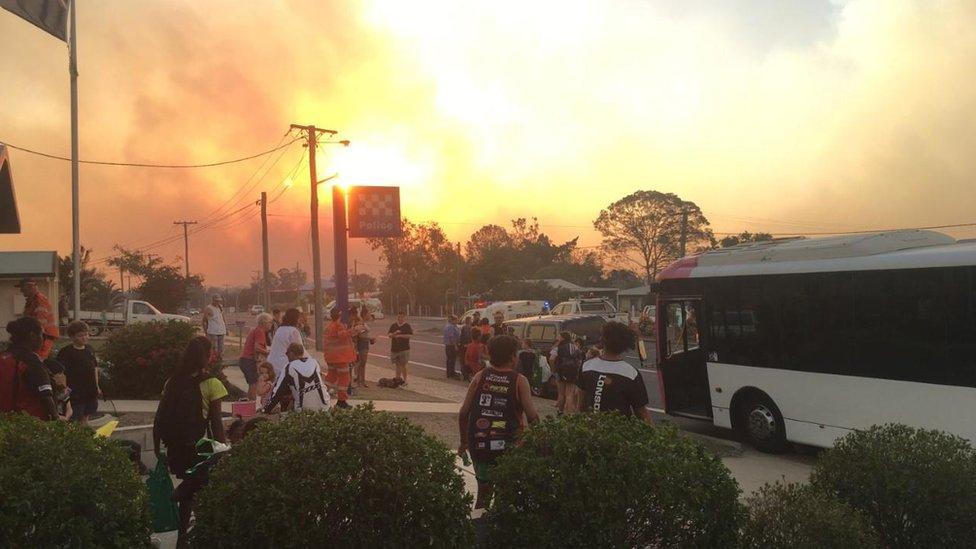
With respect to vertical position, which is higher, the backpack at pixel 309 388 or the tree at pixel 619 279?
the tree at pixel 619 279

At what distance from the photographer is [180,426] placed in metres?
5.08

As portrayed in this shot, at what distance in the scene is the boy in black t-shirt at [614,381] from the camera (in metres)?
5.43

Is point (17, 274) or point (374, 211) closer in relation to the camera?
point (374, 211)

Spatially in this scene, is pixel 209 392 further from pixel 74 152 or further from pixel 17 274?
Result: pixel 17 274

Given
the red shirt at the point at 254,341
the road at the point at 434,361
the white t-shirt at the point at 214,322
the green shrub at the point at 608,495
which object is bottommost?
the road at the point at 434,361

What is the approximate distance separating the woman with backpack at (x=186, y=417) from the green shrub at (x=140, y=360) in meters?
8.54

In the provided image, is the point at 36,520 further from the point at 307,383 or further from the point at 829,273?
the point at 829,273

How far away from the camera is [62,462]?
324 cm

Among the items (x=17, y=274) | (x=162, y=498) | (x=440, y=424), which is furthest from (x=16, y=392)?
(x=17, y=274)

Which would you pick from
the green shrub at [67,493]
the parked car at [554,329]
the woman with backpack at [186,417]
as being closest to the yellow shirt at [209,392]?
the woman with backpack at [186,417]

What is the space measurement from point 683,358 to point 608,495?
356 inches

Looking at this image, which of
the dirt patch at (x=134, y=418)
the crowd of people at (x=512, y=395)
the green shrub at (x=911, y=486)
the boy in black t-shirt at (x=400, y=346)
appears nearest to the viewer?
the green shrub at (x=911, y=486)

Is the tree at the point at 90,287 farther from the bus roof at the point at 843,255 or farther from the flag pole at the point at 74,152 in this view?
the bus roof at the point at 843,255

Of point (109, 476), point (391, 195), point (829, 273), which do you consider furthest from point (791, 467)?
point (391, 195)
